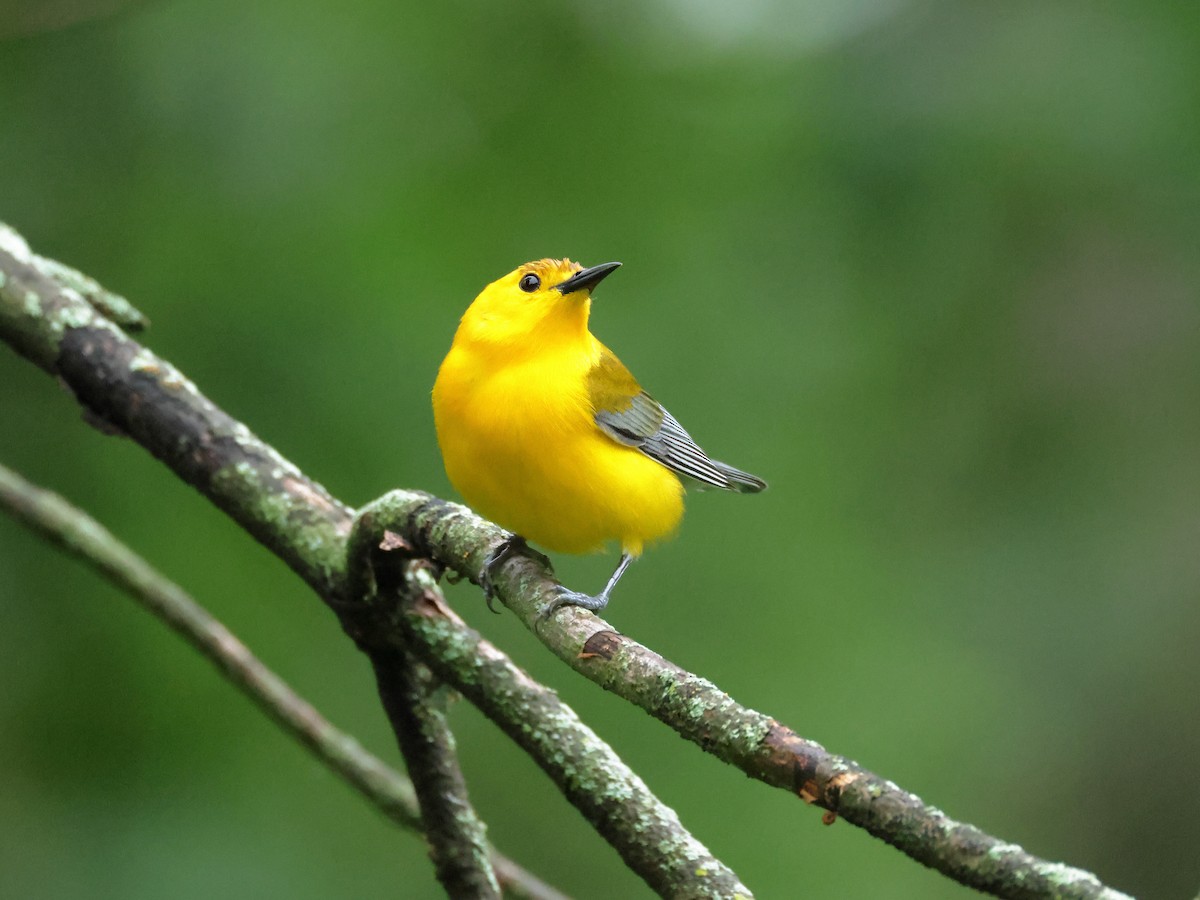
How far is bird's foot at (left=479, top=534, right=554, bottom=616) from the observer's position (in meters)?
3.33

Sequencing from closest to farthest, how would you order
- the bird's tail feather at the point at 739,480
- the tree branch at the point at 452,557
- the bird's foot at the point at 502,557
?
the tree branch at the point at 452,557 → the bird's foot at the point at 502,557 → the bird's tail feather at the point at 739,480

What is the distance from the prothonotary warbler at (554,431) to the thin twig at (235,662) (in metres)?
0.90

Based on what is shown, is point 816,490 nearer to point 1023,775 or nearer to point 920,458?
point 920,458

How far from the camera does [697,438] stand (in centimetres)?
589

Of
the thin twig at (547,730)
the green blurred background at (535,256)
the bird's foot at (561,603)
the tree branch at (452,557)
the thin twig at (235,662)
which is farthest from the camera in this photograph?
the green blurred background at (535,256)

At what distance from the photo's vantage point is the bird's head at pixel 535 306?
4.16m

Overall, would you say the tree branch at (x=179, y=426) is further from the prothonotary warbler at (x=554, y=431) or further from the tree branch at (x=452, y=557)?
the prothonotary warbler at (x=554, y=431)

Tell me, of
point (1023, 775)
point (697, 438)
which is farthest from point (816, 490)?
point (1023, 775)

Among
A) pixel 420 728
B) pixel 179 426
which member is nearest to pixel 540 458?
pixel 420 728

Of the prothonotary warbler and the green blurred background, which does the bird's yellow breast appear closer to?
the prothonotary warbler

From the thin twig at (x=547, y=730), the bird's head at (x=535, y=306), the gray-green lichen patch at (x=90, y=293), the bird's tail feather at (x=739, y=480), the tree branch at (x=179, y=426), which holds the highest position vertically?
the bird's tail feather at (x=739, y=480)

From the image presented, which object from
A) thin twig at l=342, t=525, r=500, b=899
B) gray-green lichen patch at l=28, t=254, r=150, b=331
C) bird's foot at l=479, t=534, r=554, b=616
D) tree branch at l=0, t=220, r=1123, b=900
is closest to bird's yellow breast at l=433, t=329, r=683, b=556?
bird's foot at l=479, t=534, r=554, b=616

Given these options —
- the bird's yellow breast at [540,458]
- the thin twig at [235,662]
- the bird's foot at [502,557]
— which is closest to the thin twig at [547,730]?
the bird's foot at [502,557]

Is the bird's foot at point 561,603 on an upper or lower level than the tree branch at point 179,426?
lower
